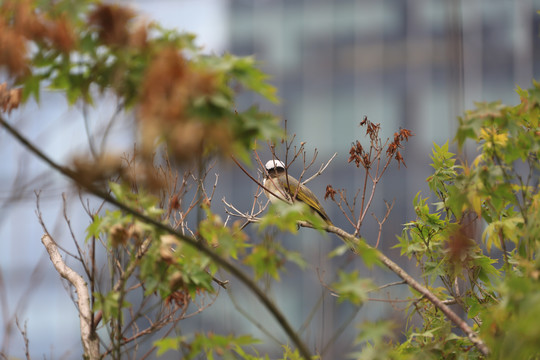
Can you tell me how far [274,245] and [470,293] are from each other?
1859mm

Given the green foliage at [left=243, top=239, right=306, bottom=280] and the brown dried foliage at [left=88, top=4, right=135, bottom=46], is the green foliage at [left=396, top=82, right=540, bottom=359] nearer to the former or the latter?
the green foliage at [left=243, top=239, right=306, bottom=280]

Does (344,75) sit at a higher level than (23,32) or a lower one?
higher

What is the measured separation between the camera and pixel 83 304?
3.22 m

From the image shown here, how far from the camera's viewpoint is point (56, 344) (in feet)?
67.9

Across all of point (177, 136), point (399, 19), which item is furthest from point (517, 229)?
point (399, 19)

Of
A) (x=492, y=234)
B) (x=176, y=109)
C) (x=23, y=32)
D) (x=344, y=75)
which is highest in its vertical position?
(x=344, y=75)

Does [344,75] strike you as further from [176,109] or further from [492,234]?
[176,109]

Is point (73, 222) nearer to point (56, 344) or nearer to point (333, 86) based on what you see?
point (56, 344)

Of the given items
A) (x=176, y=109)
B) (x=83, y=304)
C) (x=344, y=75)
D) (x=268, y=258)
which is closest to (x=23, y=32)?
(x=176, y=109)

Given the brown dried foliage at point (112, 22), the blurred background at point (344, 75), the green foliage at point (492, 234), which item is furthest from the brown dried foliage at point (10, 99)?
the blurred background at point (344, 75)

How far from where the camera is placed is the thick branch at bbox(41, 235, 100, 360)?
2.94 meters

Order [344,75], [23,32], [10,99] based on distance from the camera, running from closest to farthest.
Result: [23,32], [10,99], [344,75]

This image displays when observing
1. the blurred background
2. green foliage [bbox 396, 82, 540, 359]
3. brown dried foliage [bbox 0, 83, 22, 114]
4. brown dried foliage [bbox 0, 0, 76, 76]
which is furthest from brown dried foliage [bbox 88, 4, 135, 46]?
the blurred background

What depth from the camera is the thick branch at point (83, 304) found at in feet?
9.66
